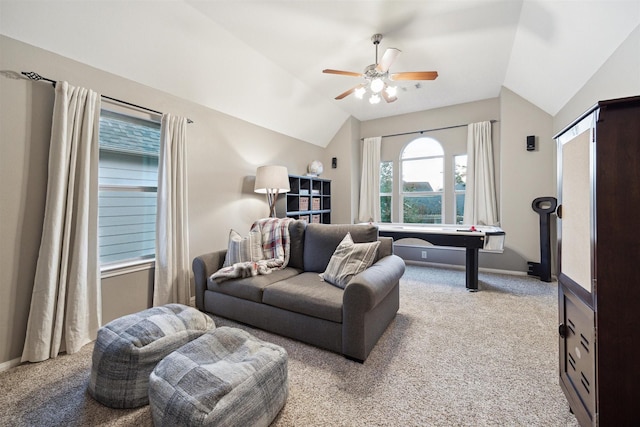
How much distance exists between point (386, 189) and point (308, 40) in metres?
3.26

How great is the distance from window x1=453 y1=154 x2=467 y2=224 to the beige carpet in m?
2.32

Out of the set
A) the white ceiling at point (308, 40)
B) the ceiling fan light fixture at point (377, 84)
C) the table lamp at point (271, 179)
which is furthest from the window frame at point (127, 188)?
the ceiling fan light fixture at point (377, 84)

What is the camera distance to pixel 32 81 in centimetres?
185

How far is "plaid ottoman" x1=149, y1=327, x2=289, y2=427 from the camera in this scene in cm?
108

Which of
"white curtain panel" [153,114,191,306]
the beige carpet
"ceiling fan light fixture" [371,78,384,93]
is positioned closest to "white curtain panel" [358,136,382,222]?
"ceiling fan light fixture" [371,78,384,93]

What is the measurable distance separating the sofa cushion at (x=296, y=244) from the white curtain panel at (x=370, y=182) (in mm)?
2625

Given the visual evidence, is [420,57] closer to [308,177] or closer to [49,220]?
[308,177]

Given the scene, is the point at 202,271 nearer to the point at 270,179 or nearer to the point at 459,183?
the point at 270,179

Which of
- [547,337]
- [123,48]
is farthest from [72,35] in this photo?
[547,337]

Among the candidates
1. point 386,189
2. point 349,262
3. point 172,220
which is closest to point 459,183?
point 386,189

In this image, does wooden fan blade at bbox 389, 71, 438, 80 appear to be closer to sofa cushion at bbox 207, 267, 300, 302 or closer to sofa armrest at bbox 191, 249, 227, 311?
sofa cushion at bbox 207, 267, 300, 302

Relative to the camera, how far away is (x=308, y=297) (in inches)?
78.9

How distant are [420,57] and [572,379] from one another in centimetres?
337

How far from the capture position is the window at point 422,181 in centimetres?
480
